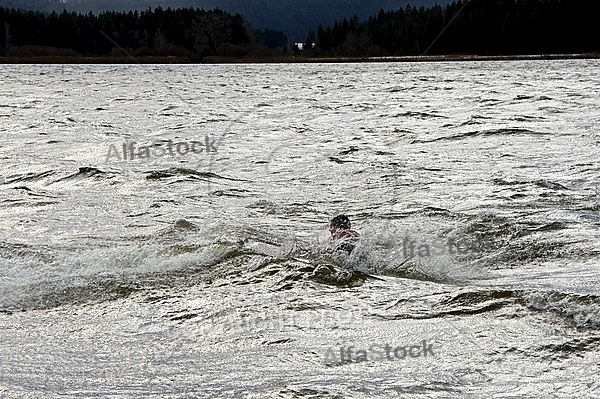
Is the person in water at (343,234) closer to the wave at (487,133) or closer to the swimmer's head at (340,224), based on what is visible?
the swimmer's head at (340,224)

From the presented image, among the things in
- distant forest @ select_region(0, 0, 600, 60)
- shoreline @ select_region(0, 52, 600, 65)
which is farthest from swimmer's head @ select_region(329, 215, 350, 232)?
distant forest @ select_region(0, 0, 600, 60)

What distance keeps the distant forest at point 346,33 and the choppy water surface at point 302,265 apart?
213 feet

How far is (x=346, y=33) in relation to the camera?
10519cm

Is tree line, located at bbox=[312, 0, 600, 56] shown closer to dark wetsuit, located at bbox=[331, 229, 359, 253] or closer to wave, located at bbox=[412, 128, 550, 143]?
wave, located at bbox=[412, 128, 550, 143]

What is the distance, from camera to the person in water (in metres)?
7.65

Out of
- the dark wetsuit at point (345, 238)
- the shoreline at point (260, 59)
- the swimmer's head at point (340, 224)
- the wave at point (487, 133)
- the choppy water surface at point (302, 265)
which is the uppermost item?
the shoreline at point (260, 59)

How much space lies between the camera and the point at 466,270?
7.21 m

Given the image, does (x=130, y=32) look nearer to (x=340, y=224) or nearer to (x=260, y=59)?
(x=260, y=59)

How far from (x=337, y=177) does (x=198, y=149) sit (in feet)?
13.5

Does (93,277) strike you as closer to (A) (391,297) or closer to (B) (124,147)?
(A) (391,297)

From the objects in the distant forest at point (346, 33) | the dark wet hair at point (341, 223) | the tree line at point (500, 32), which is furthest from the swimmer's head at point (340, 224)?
the distant forest at point (346, 33)

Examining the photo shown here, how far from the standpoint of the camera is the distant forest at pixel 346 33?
81.8 meters

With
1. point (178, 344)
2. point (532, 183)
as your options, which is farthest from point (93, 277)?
point (532, 183)

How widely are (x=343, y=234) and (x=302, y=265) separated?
2.54ft
